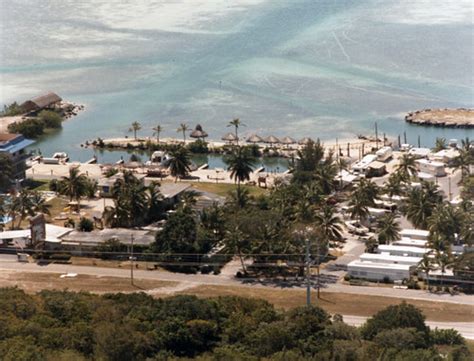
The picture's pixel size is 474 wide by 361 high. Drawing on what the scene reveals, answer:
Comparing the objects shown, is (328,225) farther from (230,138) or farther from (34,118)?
(34,118)

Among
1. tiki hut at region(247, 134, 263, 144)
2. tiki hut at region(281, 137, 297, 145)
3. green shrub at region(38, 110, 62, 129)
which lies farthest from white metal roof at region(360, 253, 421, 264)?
green shrub at region(38, 110, 62, 129)

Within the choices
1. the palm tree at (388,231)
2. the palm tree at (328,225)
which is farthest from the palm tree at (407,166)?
the palm tree at (328,225)

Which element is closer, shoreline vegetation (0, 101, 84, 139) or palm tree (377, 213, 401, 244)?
palm tree (377, 213, 401, 244)

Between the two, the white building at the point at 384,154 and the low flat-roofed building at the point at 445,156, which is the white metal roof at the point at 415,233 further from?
the white building at the point at 384,154

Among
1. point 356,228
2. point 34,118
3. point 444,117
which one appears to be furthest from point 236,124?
point 356,228

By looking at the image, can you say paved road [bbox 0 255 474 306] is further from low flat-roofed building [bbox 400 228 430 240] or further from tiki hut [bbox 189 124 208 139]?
tiki hut [bbox 189 124 208 139]
